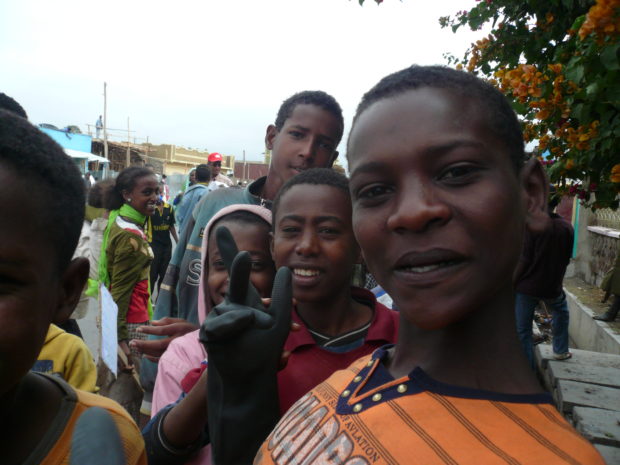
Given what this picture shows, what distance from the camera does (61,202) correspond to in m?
0.92

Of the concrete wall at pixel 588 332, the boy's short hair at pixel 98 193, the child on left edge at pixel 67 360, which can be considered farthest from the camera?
the concrete wall at pixel 588 332

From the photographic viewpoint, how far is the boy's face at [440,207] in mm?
909

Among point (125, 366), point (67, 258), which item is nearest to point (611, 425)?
point (125, 366)

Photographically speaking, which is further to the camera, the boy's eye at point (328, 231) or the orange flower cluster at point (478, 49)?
the orange flower cluster at point (478, 49)

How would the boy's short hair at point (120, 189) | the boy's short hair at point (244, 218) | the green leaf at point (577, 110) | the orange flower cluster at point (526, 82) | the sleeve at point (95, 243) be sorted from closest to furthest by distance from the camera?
the boy's short hair at point (244, 218) < the green leaf at point (577, 110) < the orange flower cluster at point (526, 82) < the sleeve at point (95, 243) < the boy's short hair at point (120, 189)

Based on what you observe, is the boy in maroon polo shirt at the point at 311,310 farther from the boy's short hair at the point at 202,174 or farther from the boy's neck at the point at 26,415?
the boy's short hair at the point at 202,174

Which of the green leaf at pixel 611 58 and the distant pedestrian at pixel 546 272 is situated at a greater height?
the green leaf at pixel 611 58

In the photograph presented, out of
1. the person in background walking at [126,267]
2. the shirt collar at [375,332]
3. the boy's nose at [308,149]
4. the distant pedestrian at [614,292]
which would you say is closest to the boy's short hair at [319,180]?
the shirt collar at [375,332]

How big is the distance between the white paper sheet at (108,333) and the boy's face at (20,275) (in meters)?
1.95

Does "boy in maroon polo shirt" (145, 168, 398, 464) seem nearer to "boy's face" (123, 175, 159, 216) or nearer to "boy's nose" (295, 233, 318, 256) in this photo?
"boy's nose" (295, 233, 318, 256)

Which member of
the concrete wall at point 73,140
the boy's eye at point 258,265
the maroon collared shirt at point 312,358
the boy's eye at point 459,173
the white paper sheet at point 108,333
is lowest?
the concrete wall at point 73,140

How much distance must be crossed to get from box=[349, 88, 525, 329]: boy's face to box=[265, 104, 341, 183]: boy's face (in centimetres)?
135

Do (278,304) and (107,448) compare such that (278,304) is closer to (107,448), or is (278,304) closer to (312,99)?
(107,448)

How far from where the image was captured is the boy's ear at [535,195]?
3.38ft
